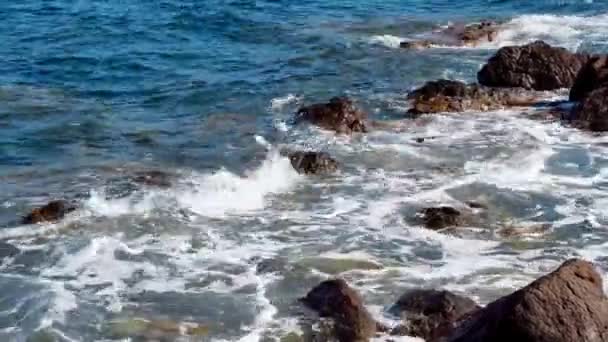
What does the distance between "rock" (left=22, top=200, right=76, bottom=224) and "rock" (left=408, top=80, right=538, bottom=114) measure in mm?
7984

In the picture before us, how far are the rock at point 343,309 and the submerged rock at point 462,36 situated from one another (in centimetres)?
1638

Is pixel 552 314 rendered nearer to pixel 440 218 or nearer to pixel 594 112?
pixel 440 218

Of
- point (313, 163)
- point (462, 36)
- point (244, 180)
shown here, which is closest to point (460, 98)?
point (313, 163)

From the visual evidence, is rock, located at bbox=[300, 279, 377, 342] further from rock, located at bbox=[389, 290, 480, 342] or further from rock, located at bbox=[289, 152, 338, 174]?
rock, located at bbox=[289, 152, 338, 174]

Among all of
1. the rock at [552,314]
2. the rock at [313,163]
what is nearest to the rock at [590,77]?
the rock at [313,163]

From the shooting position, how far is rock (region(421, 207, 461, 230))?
13.8 metres

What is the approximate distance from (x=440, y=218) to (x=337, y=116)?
553 centimetres

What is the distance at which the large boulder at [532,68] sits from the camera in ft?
70.1

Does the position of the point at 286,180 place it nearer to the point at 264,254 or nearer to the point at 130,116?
the point at 264,254

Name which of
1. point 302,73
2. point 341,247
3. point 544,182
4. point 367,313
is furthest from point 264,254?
point 302,73

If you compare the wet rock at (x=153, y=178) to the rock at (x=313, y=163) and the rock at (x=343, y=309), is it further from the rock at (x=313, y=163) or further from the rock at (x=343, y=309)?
the rock at (x=343, y=309)

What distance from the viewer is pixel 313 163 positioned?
54.0 ft

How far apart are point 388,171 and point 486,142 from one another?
2388 millimetres

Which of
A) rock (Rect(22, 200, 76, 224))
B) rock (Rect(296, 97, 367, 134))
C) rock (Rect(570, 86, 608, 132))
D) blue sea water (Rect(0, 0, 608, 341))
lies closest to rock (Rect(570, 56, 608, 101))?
rock (Rect(570, 86, 608, 132))
